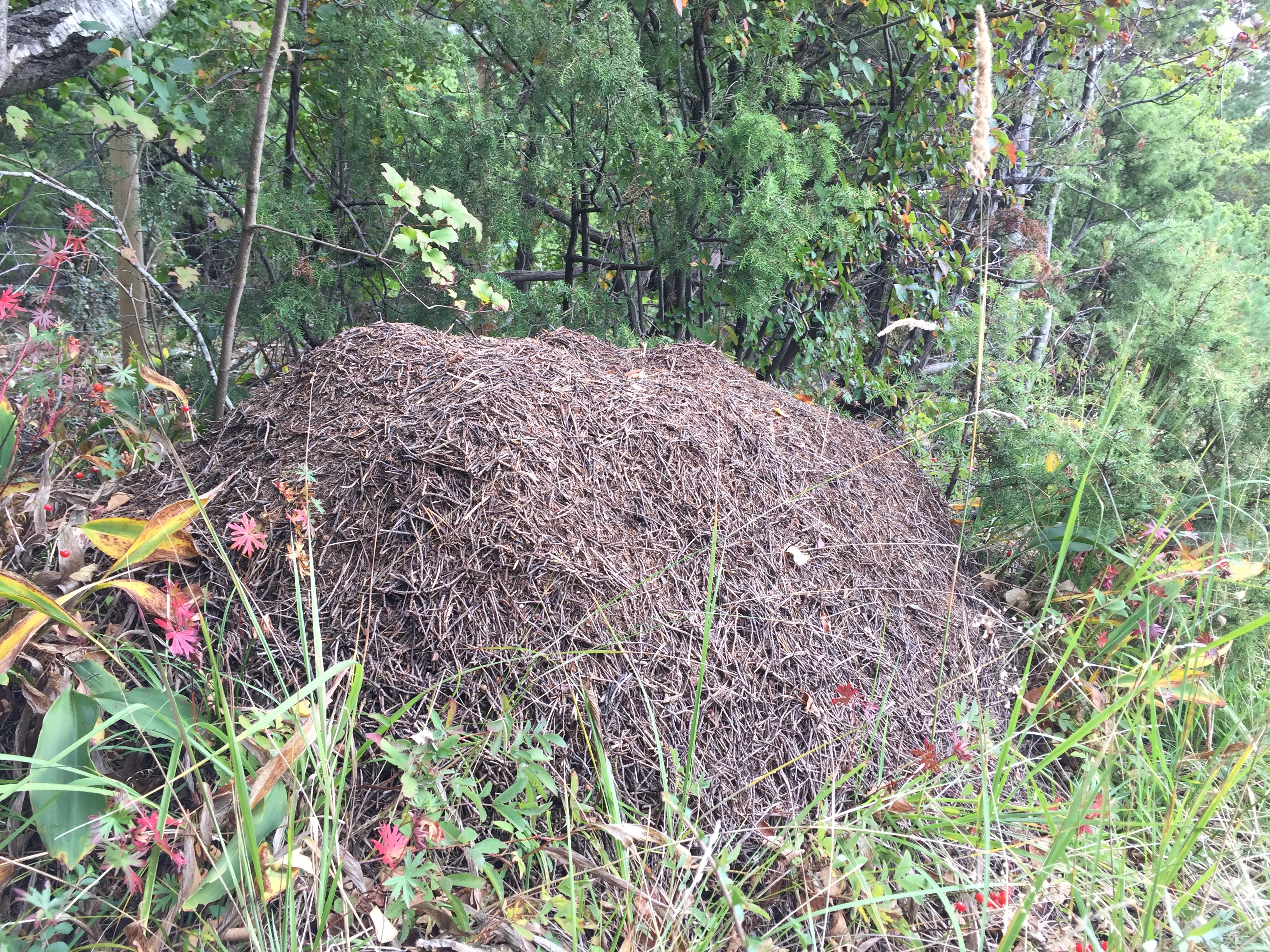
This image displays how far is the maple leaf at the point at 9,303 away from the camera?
1588mm

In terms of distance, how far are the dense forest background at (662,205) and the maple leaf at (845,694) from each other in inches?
49.6

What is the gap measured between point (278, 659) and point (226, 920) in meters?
0.53

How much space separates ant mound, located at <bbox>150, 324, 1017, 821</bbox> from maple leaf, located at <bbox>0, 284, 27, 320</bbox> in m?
0.54

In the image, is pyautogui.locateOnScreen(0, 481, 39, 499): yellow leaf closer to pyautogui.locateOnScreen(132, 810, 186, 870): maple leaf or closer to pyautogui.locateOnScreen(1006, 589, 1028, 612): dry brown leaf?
pyautogui.locateOnScreen(132, 810, 186, 870): maple leaf

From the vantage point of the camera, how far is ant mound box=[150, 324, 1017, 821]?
167cm

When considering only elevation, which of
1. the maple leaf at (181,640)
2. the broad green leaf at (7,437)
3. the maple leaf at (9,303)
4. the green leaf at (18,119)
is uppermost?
the green leaf at (18,119)

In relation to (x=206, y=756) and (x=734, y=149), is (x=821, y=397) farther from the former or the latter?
(x=206, y=756)

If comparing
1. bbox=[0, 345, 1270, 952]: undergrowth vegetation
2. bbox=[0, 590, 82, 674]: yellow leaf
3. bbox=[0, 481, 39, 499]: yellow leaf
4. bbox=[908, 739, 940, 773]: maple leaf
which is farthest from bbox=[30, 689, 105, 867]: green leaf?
bbox=[908, 739, 940, 773]: maple leaf

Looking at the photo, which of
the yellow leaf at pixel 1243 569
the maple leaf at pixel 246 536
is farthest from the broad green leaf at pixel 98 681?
the yellow leaf at pixel 1243 569

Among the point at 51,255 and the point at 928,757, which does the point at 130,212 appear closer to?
the point at 51,255

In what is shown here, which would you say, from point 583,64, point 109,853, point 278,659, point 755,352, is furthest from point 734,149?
point 109,853

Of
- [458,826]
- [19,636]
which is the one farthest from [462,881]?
[19,636]

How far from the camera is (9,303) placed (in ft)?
5.30

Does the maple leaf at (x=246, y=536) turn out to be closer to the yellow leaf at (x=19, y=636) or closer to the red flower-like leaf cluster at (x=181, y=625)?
the red flower-like leaf cluster at (x=181, y=625)
